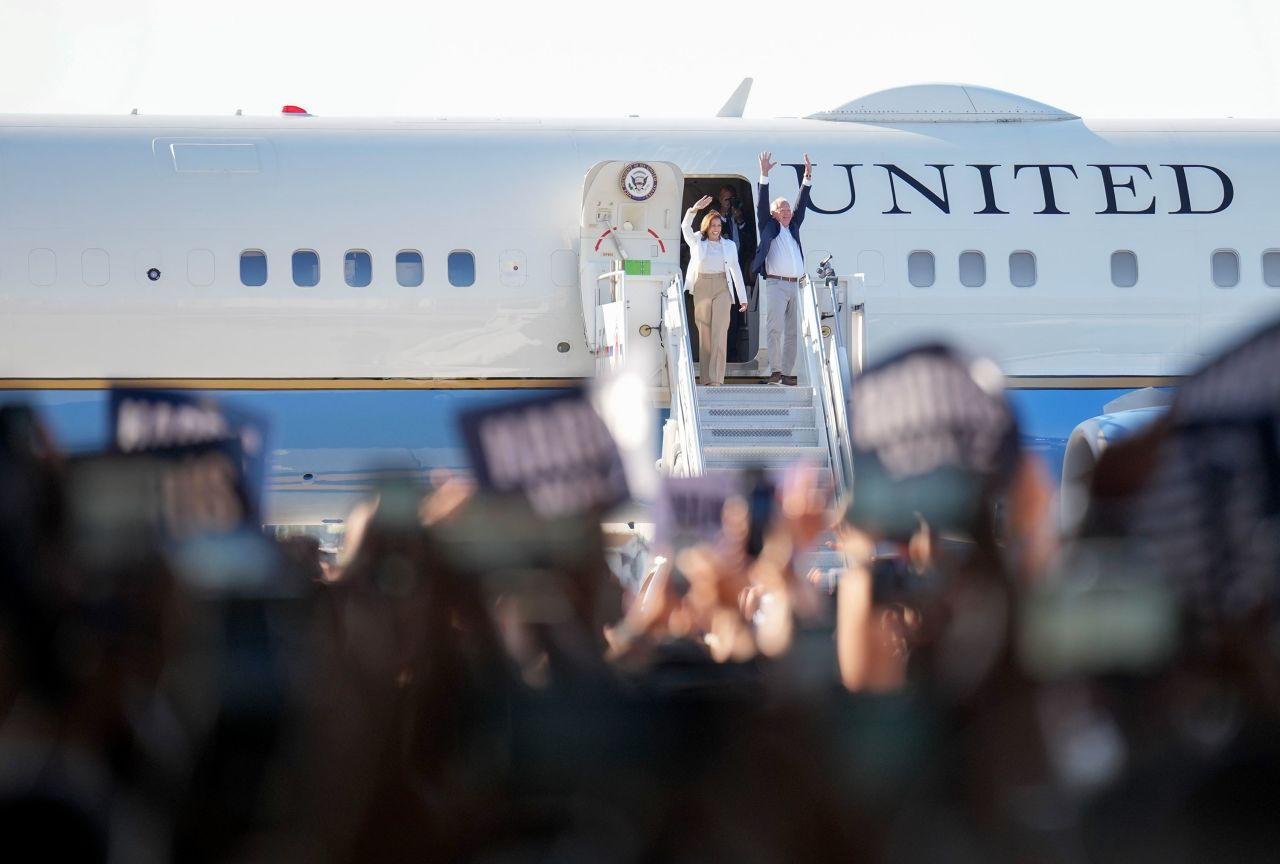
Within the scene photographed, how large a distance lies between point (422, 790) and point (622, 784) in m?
0.35

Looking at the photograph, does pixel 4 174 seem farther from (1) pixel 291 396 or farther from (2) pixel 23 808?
(2) pixel 23 808

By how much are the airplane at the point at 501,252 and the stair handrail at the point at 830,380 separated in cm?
38

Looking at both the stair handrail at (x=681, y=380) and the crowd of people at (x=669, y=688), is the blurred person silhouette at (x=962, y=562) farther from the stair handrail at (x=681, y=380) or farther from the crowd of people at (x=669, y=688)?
the stair handrail at (x=681, y=380)

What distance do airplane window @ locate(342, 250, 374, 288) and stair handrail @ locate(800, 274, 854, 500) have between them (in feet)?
11.0

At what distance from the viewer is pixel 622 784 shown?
8.62ft

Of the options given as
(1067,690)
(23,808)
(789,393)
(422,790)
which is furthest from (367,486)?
(789,393)

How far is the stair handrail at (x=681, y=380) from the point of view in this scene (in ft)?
33.9

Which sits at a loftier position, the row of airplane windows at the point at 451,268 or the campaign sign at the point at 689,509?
the row of airplane windows at the point at 451,268

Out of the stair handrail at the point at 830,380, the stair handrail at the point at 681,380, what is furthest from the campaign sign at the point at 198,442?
the stair handrail at the point at 830,380

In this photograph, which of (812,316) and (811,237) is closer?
(812,316)

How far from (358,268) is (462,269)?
0.80 m

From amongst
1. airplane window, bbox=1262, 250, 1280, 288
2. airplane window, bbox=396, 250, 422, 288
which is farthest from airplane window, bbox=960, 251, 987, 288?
airplane window, bbox=396, 250, 422, 288

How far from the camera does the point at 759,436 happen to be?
10586mm

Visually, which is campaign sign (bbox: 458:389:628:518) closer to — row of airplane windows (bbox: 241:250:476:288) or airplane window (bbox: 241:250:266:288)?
row of airplane windows (bbox: 241:250:476:288)
